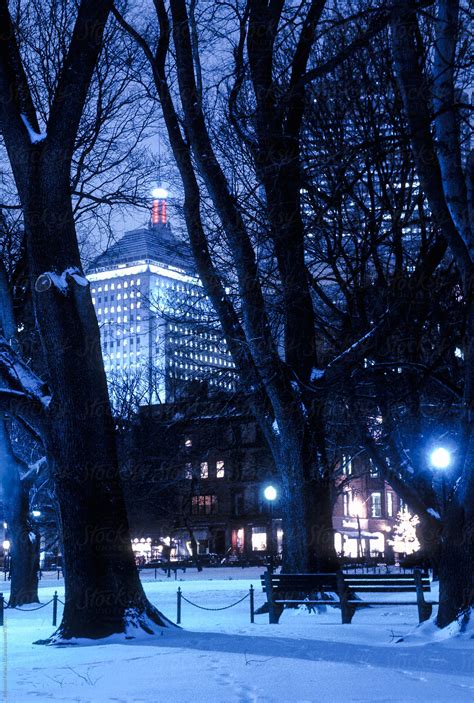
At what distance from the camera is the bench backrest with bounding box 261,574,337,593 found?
1631 centimetres

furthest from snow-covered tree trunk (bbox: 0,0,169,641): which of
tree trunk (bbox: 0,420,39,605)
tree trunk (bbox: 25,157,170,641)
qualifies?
tree trunk (bbox: 0,420,39,605)

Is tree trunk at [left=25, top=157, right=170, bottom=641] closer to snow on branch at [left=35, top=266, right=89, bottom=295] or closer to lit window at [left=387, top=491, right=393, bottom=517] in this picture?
snow on branch at [left=35, top=266, right=89, bottom=295]

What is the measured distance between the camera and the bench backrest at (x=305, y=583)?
53.5 ft

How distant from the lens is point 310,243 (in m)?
21.5

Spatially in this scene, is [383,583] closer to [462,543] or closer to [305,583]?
[305,583]

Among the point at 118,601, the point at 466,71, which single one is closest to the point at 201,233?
the point at 466,71

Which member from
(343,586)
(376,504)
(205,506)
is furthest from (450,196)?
(376,504)

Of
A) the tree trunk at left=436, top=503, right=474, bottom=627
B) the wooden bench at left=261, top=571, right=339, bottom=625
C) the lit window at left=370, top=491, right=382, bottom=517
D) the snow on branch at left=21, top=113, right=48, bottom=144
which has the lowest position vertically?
the wooden bench at left=261, top=571, right=339, bottom=625

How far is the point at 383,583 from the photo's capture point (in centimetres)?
1653

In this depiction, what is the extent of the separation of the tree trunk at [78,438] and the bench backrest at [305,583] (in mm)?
4059

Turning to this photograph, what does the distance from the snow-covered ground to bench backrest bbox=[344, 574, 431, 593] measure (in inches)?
92.6

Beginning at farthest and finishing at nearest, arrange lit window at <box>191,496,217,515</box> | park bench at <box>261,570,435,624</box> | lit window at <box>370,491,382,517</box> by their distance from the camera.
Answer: lit window at <box>370,491,382,517</box> → lit window at <box>191,496,217,515</box> → park bench at <box>261,570,435,624</box>

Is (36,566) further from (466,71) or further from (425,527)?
(466,71)

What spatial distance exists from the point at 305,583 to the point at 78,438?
19.2 feet
